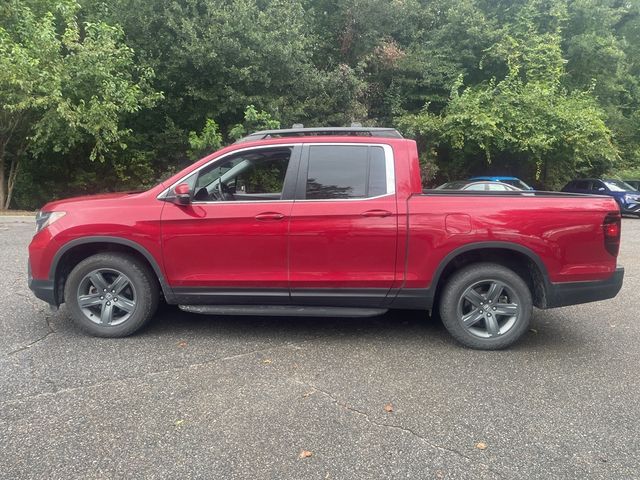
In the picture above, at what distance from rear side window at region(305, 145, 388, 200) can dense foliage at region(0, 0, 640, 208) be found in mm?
11420

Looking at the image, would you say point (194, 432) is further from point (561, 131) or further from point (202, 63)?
point (561, 131)

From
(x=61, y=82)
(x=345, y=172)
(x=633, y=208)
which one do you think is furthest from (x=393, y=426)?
(x=633, y=208)

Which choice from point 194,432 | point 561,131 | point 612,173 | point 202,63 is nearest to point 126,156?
point 202,63

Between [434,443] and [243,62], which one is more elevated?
[243,62]

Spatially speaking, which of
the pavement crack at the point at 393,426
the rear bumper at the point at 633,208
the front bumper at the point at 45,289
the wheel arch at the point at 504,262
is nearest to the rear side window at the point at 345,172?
the wheel arch at the point at 504,262

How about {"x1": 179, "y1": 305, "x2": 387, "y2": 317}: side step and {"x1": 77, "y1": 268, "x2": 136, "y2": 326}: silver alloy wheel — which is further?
{"x1": 77, "y1": 268, "x2": 136, "y2": 326}: silver alloy wheel

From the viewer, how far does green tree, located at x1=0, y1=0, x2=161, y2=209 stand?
538 inches

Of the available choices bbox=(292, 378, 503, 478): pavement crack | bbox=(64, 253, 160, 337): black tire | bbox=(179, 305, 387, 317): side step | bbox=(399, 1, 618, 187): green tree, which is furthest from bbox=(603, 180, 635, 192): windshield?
bbox=(64, 253, 160, 337): black tire

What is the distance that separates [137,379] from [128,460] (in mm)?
1064

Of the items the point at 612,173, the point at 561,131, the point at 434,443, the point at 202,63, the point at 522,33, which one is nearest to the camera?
the point at 434,443

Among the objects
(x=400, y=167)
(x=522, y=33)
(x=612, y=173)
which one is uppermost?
(x=522, y=33)

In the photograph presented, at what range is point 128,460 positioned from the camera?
9.24 feet

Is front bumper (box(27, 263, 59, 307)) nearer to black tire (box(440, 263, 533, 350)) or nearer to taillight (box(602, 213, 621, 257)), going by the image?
black tire (box(440, 263, 533, 350))

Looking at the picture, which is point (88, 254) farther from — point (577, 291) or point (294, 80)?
point (294, 80)
